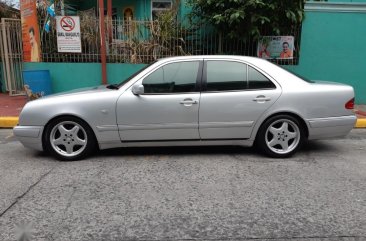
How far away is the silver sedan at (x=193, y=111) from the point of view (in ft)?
16.6

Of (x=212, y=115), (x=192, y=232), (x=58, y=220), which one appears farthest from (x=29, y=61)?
(x=192, y=232)

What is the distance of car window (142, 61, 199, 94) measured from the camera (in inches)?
202

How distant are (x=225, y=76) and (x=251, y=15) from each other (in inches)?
155

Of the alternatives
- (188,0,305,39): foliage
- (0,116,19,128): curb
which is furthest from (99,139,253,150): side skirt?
(188,0,305,39): foliage

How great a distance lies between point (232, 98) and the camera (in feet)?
16.7

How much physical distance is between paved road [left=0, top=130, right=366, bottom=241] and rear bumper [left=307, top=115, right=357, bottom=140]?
35 cm

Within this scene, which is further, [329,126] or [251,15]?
[251,15]

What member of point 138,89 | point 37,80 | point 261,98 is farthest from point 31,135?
point 37,80

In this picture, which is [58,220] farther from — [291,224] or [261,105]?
[261,105]

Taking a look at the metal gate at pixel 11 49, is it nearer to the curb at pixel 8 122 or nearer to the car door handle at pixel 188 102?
the curb at pixel 8 122

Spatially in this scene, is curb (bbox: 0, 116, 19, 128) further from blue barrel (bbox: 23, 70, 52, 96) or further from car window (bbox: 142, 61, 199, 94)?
car window (bbox: 142, 61, 199, 94)

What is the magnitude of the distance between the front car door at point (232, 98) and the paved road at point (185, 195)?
0.45 m

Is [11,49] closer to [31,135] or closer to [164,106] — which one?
[31,135]

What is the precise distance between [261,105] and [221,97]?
57 cm
